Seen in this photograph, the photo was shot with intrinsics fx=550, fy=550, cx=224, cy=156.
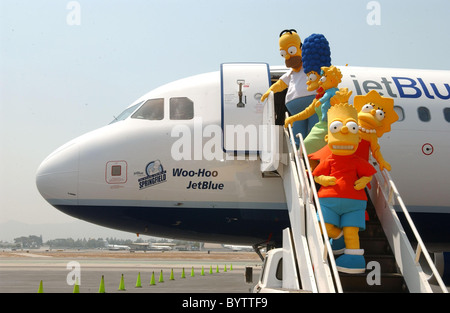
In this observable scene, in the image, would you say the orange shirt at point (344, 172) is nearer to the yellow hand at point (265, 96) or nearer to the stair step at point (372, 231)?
→ the stair step at point (372, 231)

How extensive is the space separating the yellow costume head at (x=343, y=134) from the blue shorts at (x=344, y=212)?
0.69 metres

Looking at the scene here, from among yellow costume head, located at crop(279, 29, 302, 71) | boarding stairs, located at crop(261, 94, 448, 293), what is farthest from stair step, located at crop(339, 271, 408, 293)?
yellow costume head, located at crop(279, 29, 302, 71)

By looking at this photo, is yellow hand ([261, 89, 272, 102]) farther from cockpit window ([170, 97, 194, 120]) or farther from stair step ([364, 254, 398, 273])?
stair step ([364, 254, 398, 273])

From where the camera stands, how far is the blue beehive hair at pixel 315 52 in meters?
9.59

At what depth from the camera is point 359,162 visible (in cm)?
795

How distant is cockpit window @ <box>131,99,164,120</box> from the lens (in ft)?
39.4

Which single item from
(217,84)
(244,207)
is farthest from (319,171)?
(217,84)

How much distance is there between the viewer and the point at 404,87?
1224cm

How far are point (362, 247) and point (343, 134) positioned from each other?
6.27 feet

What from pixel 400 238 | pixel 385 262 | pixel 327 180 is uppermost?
pixel 327 180

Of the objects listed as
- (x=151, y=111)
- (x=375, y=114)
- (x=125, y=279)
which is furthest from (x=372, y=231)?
(x=125, y=279)

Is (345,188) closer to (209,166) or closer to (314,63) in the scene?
(314,63)
